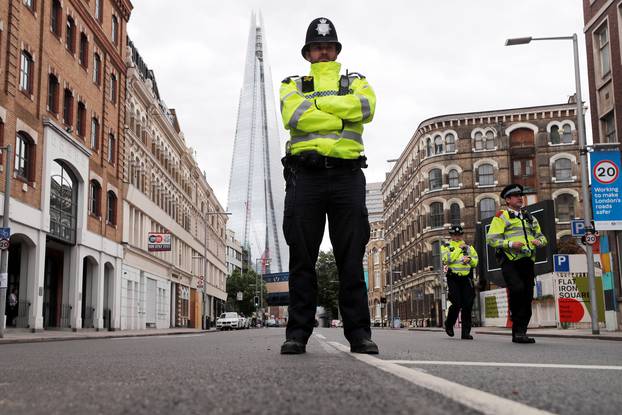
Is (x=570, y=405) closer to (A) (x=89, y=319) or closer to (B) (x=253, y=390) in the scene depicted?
(B) (x=253, y=390)

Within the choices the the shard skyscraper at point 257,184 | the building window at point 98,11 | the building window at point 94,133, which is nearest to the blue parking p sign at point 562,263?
the building window at point 94,133

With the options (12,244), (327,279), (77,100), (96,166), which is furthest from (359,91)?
(327,279)

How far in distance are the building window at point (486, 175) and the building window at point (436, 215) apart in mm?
4140

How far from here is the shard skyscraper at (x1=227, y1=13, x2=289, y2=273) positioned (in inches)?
6220

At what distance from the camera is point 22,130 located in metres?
24.5

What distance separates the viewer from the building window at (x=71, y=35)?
98.3ft

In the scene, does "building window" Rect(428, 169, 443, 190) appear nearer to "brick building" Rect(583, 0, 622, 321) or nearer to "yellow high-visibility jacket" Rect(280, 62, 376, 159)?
"brick building" Rect(583, 0, 622, 321)

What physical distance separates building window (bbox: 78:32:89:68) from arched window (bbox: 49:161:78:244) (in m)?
5.64

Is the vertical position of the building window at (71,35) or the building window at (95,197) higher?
the building window at (71,35)

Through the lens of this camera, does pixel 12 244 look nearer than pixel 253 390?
No

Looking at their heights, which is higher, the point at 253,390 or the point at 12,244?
the point at 12,244

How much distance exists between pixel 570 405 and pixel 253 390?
1220 millimetres

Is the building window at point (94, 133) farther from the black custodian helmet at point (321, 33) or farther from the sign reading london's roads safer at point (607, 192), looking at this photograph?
the black custodian helmet at point (321, 33)

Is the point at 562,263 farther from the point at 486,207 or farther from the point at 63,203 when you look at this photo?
the point at 486,207
